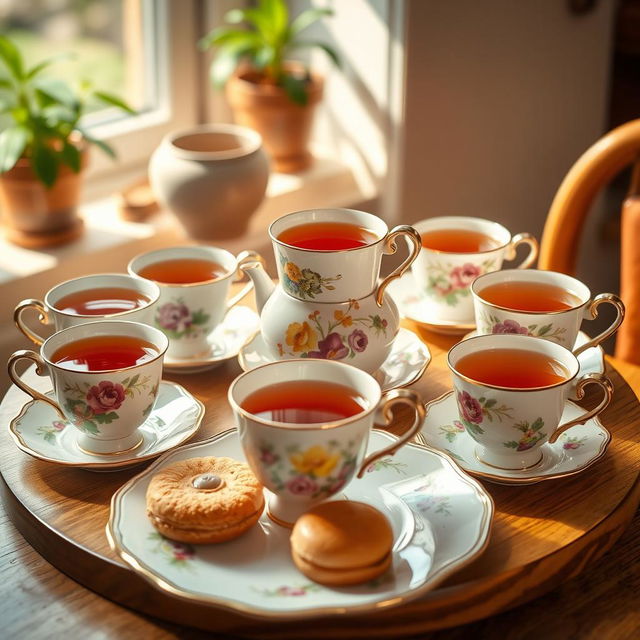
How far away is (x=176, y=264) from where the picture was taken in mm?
1340

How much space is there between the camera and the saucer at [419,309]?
1.36m

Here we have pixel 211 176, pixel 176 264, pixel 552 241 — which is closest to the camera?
pixel 176 264

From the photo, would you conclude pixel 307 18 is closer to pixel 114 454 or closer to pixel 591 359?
pixel 591 359

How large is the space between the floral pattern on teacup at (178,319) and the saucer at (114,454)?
0.09 meters

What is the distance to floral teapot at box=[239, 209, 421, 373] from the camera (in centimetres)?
110

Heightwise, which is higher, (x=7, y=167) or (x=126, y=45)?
(x=126, y=45)

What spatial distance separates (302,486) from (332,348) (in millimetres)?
260

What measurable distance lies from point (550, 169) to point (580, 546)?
186 cm

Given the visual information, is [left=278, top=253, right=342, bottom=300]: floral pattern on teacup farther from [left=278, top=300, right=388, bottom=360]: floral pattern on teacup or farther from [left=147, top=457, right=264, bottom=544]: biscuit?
[left=147, top=457, right=264, bottom=544]: biscuit

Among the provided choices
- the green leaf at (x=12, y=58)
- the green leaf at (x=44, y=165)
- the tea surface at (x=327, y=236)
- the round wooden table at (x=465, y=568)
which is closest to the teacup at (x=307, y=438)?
the round wooden table at (x=465, y=568)

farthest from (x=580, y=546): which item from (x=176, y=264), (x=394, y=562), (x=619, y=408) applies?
(x=176, y=264)

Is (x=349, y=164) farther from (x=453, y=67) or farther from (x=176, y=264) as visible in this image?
(x=176, y=264)

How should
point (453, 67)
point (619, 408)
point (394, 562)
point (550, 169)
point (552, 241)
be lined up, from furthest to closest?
point (550, 169) → point (453, 67) → point (552, 241) → point (619, 408) → point (394, 562)

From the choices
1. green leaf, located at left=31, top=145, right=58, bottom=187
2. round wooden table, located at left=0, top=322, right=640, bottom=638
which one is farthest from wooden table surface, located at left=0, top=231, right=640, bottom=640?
green leaf, located at left=31, top=145, right=58, bottom=187
